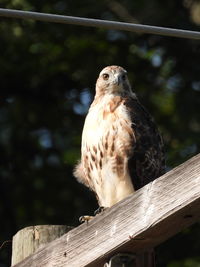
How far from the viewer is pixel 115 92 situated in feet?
21.1

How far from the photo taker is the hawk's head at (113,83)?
6.46m

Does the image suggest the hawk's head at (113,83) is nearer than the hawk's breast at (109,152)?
No

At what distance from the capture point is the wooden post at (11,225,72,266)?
3.75 metres

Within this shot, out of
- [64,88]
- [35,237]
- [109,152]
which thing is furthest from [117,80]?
[64,88]

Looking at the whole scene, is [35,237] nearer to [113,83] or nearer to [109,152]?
[109,152]

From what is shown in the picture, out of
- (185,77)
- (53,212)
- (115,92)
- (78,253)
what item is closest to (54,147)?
(53,212)

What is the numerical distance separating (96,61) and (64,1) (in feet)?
2.99

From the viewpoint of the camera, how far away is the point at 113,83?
6.57 meters

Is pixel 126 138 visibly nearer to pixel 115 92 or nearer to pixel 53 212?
pixel 115 92

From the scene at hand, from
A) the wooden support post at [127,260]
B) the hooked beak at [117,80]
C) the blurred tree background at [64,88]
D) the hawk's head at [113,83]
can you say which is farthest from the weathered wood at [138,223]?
the blurred tree background at [64,88]

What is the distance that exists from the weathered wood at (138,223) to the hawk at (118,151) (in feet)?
6.90

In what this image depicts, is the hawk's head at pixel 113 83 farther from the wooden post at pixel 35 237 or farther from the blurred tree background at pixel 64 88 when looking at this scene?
the blurred tree background at pixel 64 88

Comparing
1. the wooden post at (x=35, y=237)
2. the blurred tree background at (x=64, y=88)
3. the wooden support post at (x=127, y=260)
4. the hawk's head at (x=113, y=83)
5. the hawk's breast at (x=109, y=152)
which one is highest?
the blurred tree background at (x=64, y=88)

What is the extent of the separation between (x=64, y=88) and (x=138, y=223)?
27.4 ft
